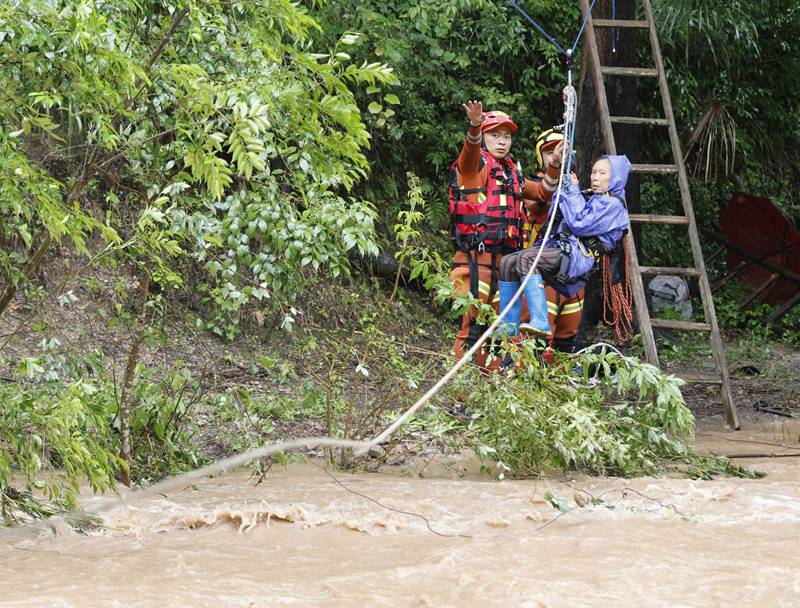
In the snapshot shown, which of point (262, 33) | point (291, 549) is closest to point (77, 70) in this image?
point (262, 33)

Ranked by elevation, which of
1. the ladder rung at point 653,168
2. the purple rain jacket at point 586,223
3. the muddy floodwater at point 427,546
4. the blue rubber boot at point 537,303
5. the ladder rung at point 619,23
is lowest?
the muddy floodwater at point 427,546

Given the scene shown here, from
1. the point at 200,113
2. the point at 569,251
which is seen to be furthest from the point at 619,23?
the point at 200,113

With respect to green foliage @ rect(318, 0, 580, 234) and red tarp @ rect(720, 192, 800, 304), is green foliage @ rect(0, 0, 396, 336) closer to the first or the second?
green foliage @ rect(318, 0, 580, 234)

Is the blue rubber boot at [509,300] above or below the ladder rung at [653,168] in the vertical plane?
below

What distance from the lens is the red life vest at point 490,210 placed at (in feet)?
22.7

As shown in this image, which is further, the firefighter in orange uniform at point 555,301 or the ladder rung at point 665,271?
the ladder rung at point 665,271

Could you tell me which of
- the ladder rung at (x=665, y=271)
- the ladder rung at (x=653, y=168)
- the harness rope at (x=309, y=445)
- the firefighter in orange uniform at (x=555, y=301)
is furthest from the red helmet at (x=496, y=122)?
the ladder rung at (x=665, y=271)

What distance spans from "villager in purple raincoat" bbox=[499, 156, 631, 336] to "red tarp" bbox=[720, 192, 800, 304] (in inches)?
226

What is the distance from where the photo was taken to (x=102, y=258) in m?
4.57

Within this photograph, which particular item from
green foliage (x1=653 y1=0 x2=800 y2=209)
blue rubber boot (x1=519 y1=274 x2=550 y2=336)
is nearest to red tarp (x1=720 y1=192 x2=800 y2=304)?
green foliage (x1=653 y1=0 x2=800 y2=209)

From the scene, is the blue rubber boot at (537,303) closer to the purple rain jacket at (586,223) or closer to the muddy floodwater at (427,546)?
the purple rain jacket at (586,223)

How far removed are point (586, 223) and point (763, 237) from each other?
247 inches

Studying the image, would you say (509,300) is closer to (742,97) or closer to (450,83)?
(450,83)

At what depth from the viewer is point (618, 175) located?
22.3ft
